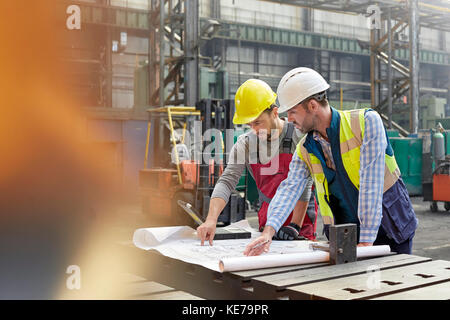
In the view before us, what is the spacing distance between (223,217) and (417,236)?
115 inches

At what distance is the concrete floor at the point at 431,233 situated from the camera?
6.53 m

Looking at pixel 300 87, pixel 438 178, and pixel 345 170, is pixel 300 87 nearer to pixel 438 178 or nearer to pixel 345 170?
pixel 345 170

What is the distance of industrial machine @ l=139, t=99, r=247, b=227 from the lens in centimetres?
790

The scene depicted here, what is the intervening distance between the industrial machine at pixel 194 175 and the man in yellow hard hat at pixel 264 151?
13.2 feet

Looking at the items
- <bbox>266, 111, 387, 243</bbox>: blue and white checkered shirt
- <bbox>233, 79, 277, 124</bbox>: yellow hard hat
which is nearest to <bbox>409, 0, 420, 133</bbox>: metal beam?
<bbox>233, 79, 277, 124</bbox>: yellow hard hat

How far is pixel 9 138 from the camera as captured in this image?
1.90 metres

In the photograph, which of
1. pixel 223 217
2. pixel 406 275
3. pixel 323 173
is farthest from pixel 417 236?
pixel 406 275

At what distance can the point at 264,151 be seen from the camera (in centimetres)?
316

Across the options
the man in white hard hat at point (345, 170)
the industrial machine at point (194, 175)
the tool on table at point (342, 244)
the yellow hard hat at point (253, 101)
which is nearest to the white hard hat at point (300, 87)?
the man in white hard hat at point (345, 170)

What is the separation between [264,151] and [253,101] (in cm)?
31

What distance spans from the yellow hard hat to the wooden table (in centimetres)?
122

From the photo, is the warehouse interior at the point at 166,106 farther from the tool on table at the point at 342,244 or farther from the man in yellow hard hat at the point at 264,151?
the tool on table at the point at 342,244

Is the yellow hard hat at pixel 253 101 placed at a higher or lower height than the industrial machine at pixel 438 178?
higher

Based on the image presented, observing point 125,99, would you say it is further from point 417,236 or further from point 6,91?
point 6,91
